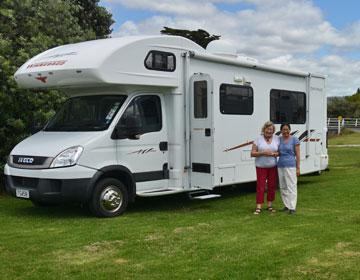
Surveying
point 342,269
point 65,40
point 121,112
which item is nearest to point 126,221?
point 121,112

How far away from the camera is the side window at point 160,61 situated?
31.0 feet

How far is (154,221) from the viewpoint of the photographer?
875 centimetres

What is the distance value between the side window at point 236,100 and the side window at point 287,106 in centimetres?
86

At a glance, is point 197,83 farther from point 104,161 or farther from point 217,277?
point 217,277

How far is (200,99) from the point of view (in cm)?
985

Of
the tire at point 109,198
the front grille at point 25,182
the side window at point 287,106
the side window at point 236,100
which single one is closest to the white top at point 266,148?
the side window at point 236,100

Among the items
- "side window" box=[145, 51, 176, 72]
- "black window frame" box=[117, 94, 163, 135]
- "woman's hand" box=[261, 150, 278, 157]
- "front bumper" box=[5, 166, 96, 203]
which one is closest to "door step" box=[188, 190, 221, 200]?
"woman's hand" box=[261, 150, 278, 157]

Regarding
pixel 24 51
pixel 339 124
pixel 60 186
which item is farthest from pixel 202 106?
pixel 339 124

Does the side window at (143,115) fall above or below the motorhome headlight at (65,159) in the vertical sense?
above

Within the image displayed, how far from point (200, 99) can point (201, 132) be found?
22.8 inches

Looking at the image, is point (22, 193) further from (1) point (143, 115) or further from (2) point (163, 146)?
(2) point (163, 146)

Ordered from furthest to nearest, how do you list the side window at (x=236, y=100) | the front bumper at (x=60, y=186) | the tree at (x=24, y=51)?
the tree at (x=24, y=51) → the side window at (x=236, y=100) → the front bumper at (x=60, y=186)

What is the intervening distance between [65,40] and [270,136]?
792 cm

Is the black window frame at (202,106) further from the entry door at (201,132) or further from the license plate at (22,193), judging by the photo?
the license plate at (22,193)
